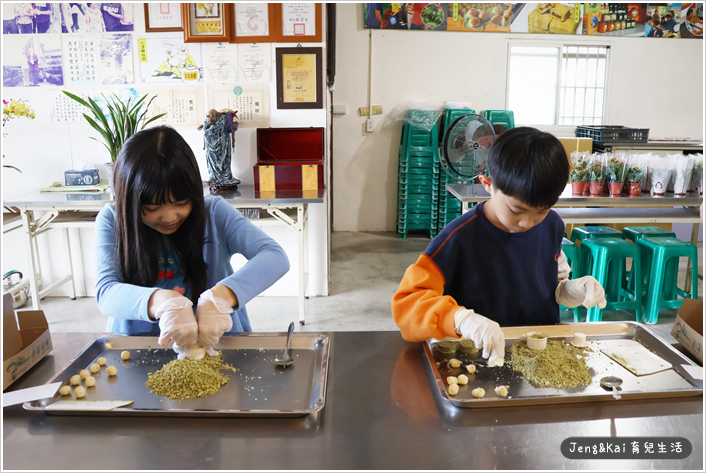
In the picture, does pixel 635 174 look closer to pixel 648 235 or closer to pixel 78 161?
pixel 648 235

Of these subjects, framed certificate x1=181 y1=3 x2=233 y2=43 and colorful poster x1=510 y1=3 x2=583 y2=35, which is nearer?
framed certificate x1=181 y1=3 x2=233 y2=43

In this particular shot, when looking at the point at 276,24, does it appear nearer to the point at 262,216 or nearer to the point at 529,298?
the point at 262,216

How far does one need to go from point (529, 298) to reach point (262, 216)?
244cm

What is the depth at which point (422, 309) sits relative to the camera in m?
Answer: 1.16

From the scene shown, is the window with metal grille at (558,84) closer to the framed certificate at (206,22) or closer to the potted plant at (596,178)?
the potted plant at (596,178)

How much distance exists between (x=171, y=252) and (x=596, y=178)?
2821 mm

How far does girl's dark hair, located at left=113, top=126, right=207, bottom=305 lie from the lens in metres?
1.15

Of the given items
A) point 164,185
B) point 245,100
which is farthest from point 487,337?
point 245,100

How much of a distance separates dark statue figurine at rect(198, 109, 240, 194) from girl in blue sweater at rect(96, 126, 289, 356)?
1.83 m

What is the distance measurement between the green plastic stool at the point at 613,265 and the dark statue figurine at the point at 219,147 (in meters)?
2.36

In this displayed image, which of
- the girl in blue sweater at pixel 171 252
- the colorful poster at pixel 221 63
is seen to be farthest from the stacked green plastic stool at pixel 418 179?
the girl in blue sweater at pixel 171 252

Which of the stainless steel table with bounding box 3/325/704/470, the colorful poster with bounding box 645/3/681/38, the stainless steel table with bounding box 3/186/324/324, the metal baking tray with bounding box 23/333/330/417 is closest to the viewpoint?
the stainless steel table with bounding box 3/325/704/470

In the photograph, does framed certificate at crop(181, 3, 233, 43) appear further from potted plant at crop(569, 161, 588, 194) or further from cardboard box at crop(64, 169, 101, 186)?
potted plant at crop(569, 161, 588, 194)

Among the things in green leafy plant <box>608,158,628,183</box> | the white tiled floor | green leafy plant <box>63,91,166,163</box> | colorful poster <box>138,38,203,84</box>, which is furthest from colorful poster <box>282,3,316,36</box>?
green leafy plant <box>608,158,628,183</box>
